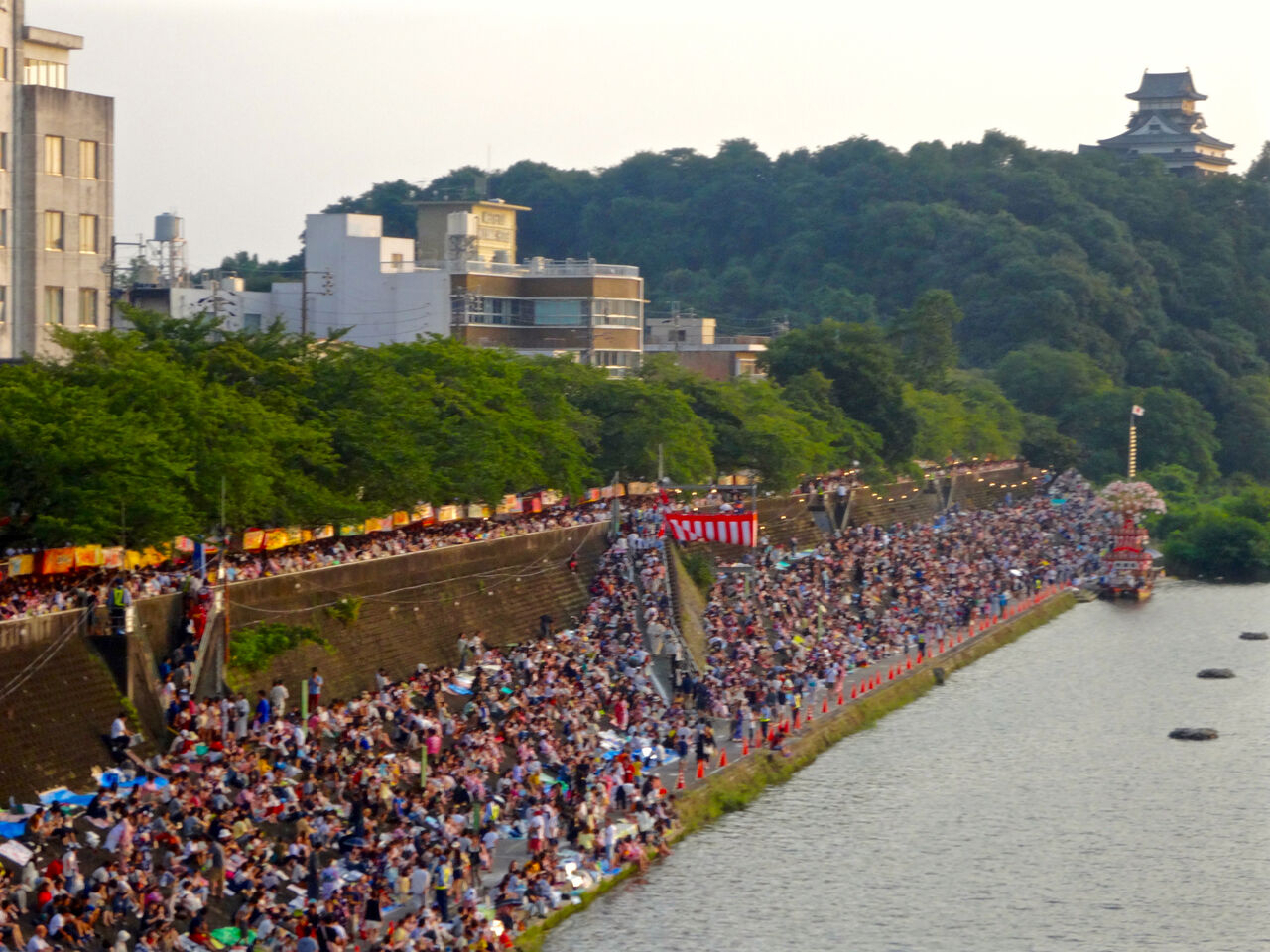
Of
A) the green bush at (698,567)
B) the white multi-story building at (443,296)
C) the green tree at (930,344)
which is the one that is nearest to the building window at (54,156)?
the green bush at (698,567)

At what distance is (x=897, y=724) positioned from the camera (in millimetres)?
47688

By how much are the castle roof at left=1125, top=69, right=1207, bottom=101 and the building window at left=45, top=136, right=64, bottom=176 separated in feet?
462

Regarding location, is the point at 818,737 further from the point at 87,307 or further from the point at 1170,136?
the point at 1170,136

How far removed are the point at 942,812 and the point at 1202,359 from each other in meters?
104

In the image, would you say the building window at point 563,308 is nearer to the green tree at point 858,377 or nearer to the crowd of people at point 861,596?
the green tree at point 858,377

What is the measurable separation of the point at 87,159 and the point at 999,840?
28.0 m

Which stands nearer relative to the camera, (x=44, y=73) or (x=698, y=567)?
(x=44, y=73)

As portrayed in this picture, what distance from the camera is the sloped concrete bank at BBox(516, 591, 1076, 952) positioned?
31819mm

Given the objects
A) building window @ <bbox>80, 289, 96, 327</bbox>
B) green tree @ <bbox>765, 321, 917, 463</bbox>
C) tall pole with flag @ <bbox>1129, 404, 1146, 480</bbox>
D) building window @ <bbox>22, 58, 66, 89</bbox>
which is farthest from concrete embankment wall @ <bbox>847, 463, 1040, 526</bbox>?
building window @ <bbox>22, 58, 66, 89</bbox>

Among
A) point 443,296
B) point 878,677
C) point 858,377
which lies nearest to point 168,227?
point 443,296

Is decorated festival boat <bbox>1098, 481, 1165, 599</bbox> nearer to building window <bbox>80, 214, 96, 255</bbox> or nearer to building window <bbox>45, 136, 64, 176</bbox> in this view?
building window <bbox>80, 214, 96, 255</bbox>

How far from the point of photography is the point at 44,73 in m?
47.7

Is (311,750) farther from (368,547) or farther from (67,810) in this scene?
(368,547)

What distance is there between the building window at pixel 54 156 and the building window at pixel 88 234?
1.54 metres
